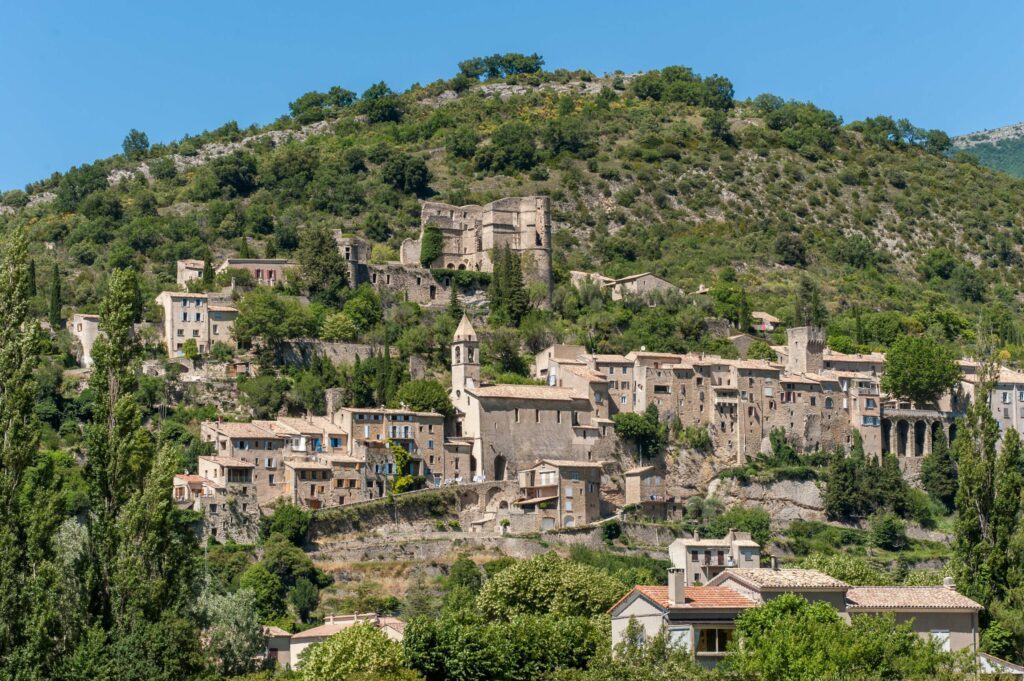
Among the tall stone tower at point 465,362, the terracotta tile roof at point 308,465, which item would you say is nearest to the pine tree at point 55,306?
the terracotta tile roof at point 308,465

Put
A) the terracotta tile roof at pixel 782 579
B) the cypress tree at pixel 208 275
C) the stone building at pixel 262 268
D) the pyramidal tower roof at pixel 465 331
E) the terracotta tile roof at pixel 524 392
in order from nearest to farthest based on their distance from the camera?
the terracotta tile roof at pixel 782 579 → the terracotta tile roof at pixel 524 392 → the pyramidal tower roof at pixel 465 331 → the cypress tree at pixel 208 275 → the stone building at pixel 262 268

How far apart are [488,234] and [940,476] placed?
35253 millimetres

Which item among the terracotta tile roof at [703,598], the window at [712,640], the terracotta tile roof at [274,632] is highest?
the terracotta tile roof at [703,598]

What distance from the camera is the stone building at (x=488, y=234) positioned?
117 meters

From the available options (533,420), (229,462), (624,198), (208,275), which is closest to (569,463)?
(533,420)

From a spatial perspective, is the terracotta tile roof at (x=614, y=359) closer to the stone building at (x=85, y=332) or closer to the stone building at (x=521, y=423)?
the stone building at (x=521, y=423)

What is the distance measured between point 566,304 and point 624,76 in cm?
8600

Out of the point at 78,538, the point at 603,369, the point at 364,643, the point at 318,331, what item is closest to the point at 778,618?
the point at 364,643

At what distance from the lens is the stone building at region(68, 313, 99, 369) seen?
330 ft

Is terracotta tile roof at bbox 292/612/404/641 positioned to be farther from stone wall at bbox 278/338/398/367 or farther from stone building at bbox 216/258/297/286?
stone building at bbox 216/258/297/286

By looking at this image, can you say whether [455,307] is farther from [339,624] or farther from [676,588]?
[676,588]

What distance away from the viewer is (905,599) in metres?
58.9

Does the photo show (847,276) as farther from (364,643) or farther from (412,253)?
(364,643)

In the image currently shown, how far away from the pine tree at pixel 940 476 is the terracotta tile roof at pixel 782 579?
4020cm
